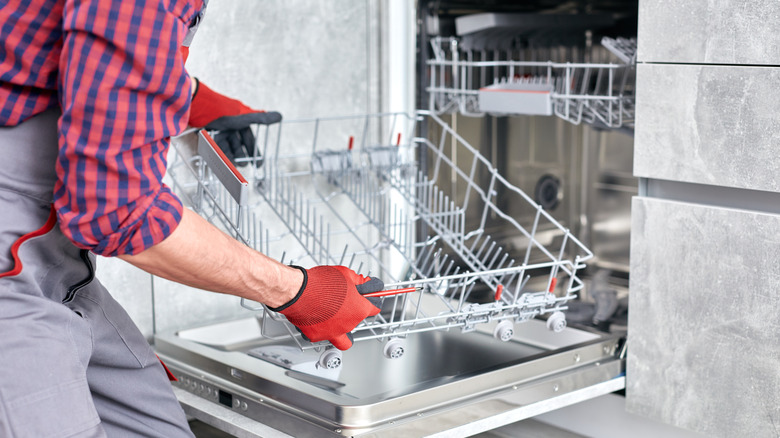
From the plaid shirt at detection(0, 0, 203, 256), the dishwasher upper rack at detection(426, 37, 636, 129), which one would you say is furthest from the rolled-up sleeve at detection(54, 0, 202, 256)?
the dishwasher upper rack at detection(426, 37, 636, 129)

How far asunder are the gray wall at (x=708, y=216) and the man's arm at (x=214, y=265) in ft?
1.89

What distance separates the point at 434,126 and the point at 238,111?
47 cm

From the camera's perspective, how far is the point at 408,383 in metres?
1.38

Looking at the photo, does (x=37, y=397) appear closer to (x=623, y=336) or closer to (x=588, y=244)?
(x=623, y=336)

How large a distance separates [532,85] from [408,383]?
590mm

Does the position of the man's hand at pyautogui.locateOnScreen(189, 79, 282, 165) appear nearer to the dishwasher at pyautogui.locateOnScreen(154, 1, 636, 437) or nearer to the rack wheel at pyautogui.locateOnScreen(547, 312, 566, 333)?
the dishwasher at pyautogui.locateOnScreen(154, 1, 636, 437)

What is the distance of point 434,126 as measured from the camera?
6.02ft

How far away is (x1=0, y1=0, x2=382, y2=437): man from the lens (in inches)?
34.8

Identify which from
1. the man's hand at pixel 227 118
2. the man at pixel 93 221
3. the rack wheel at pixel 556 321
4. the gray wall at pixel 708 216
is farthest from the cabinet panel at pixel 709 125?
the man's hand at pixel 227 118

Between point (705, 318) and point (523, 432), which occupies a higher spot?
point (705, 318)

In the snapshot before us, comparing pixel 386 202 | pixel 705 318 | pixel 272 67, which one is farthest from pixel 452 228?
pixel 705 318

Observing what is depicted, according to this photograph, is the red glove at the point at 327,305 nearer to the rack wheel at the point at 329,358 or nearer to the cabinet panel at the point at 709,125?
the rack wheel at the point at 329,358

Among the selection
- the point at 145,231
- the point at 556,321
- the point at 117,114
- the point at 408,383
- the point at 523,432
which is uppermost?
the point at 117,114

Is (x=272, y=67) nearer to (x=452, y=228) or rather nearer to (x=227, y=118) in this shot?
(x=227, y=118)
